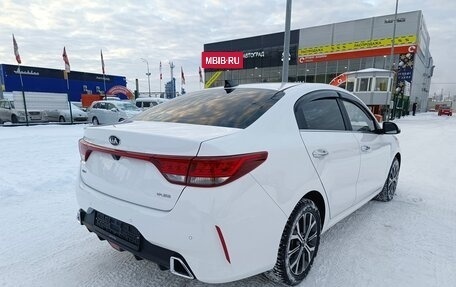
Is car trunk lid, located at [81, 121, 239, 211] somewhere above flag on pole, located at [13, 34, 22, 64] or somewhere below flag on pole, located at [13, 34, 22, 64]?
below

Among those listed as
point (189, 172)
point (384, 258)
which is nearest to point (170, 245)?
point (189, 172)

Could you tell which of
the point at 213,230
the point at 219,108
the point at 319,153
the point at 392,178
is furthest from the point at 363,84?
the point at 213,230

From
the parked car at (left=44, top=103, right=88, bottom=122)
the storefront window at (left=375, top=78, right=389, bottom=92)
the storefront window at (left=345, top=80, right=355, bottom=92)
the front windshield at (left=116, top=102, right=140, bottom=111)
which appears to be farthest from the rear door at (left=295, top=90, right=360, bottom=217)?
the storefront window at (left=345, top=80, right=355, bottom=92)

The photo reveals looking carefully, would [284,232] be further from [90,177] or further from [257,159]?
[90,177]

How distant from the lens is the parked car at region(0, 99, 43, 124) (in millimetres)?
16375

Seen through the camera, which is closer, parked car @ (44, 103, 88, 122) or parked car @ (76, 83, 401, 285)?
parked car @ (76, 83, 401, 285)

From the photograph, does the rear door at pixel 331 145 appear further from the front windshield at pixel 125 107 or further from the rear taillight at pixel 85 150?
the front windshield at pixel 125 107

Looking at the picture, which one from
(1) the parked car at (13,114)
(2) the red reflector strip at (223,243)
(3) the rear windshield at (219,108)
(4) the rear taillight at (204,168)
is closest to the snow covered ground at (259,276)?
(2) the red reflector strip at (223,243)

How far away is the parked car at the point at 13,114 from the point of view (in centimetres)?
1638

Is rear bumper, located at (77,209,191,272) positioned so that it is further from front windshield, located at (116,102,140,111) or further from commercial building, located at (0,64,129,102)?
commercial building, located at (0,64,129,102)

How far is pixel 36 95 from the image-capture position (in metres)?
17.0

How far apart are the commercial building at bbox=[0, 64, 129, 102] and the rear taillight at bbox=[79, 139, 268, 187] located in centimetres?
3678

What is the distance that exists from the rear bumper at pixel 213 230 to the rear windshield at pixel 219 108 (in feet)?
1.88

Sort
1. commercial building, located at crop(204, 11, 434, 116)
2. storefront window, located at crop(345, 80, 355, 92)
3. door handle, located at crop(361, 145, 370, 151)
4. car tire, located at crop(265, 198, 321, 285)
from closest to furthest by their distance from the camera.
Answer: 1. car tire, located at crop(265, 198, 321, 285)
2. door handle, located at crop(361, 145, 370, 151)
3. storefront window, located at crop(345, 80, 355, 92)
4. commercial building, located at crop(204, 11, 434, 116)
